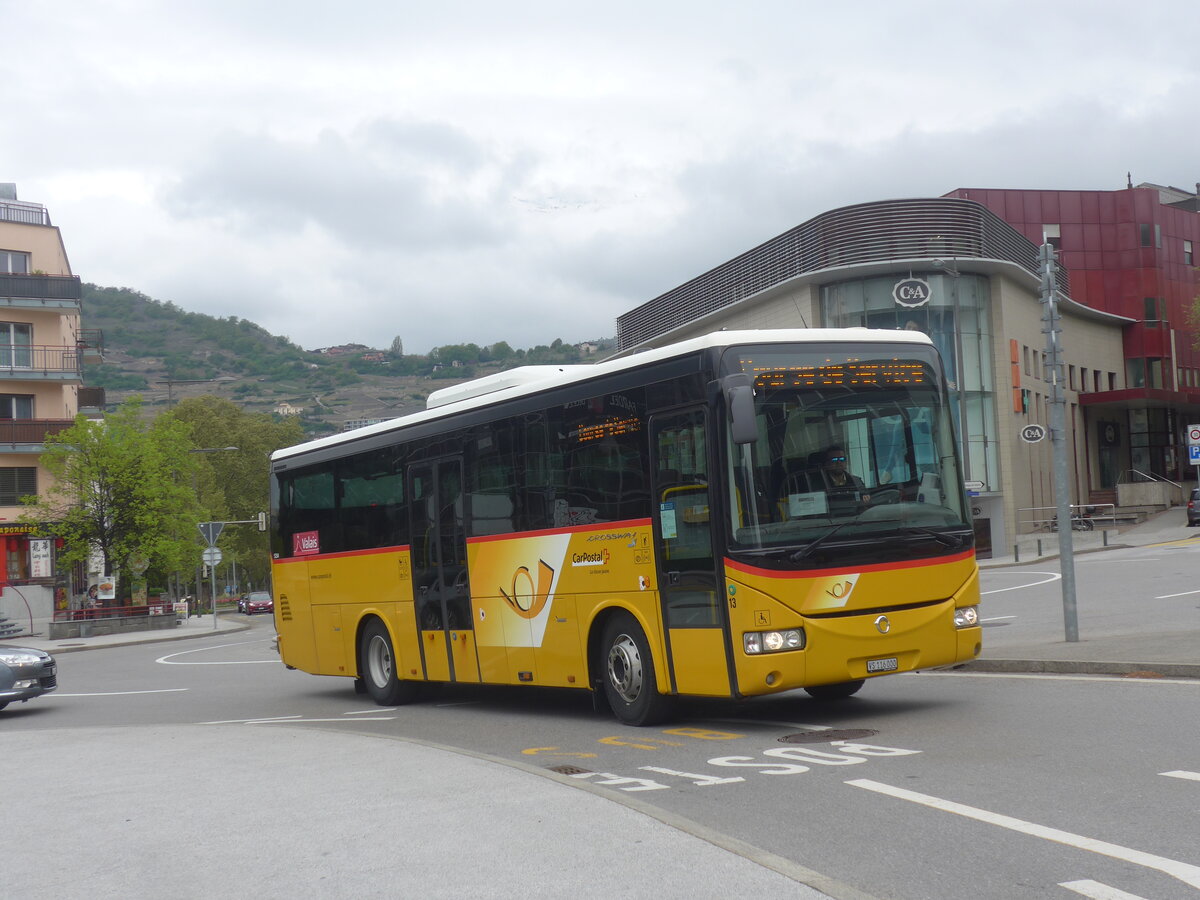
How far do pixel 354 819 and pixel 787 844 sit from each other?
2.55 m

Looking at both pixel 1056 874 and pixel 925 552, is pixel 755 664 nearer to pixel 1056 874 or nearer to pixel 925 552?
pixel 925 552

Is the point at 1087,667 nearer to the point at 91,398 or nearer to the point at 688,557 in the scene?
the point at 688,557

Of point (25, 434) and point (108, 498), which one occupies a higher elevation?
point (25, 434)

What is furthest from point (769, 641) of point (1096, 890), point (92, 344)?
point (92, 344)

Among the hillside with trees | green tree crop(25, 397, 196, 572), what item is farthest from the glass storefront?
the hillside with trees

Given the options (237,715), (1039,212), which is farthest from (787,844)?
(1039,212)

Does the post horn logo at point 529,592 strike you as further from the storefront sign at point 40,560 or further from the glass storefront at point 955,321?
the storefront sign at point 40,560

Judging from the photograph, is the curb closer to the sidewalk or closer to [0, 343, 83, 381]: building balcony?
the sidewalk

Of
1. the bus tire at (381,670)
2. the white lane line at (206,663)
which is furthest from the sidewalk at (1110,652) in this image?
the white lane line at (206,663)

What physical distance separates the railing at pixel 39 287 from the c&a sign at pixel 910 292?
36199mm

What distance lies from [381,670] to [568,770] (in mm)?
7485

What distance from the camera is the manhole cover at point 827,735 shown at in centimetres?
1039

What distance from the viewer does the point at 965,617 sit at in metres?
11.5

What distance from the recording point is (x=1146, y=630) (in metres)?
17.4
